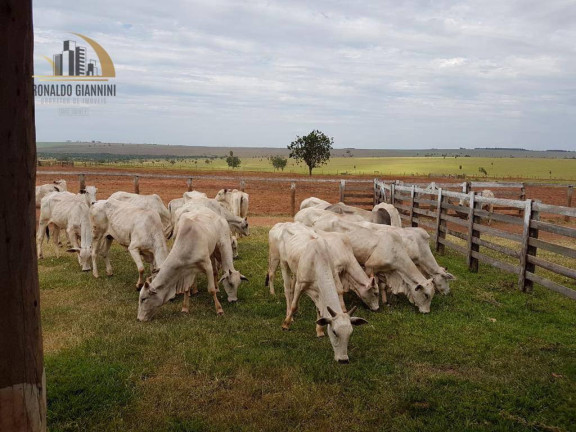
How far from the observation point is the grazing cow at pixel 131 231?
32.8 feet

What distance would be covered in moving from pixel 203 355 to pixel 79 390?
5.61ft

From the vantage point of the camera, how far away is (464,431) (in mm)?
4785

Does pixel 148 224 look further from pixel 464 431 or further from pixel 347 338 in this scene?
pixel 464 431

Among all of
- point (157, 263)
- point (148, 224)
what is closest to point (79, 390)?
point (157, 263)

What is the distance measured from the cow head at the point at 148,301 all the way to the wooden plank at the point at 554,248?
7.82m

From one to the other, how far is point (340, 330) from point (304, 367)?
744 millimetres

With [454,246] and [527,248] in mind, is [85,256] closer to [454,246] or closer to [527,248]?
[454,246]

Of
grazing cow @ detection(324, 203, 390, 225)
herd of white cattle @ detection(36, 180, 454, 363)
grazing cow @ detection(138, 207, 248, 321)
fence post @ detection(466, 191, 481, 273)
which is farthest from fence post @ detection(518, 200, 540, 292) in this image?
grazing cow @ detection(138, 207, 248, 321)

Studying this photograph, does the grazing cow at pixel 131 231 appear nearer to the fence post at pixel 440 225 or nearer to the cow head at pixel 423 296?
the cow head at pixel 423 296

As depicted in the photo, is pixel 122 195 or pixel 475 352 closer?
pixel 475 352

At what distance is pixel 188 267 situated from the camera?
342 inches

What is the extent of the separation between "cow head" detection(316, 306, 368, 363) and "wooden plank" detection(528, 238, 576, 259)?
4836 millimetres

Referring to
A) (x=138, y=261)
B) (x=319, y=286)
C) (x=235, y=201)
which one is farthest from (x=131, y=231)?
(x=235, y=201)

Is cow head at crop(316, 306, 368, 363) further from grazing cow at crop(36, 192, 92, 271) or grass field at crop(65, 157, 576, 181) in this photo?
grass field at crop(65, 157, 576, 181)
